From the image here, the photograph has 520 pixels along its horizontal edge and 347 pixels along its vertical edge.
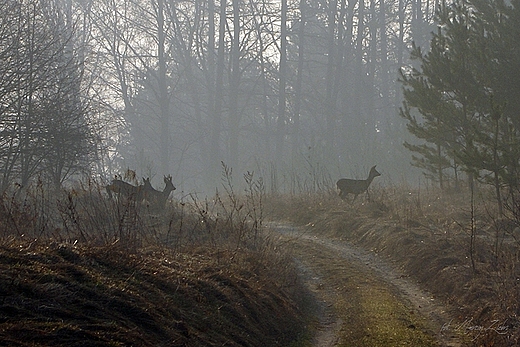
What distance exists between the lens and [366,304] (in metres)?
9.32

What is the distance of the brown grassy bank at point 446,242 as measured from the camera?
816cm

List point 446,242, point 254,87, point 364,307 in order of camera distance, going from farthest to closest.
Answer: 1. point 254,87
2. point 446,242
3. point 364,307

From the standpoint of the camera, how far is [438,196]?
19.5 metres

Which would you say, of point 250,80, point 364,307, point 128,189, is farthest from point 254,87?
point 364,307

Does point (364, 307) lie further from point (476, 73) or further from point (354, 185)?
point (354, 185)

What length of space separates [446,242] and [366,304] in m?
3.33

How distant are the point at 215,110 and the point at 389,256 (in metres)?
28.1

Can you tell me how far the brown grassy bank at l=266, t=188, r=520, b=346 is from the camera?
8165 millimetres

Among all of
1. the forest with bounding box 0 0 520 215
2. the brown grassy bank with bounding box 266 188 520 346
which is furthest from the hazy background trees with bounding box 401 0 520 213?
the brown grassy bank with bounding box 266 188 520 346

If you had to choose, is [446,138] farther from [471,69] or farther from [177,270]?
[177,270]

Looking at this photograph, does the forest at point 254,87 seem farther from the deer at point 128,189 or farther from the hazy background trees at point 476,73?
the deer at point 128,189

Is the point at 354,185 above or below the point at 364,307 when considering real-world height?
above

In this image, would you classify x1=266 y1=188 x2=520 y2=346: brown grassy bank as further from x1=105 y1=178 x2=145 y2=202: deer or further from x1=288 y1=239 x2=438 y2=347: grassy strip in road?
x1=105 y1=178 x2=145 y2=202: deer

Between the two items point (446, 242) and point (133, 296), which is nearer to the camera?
point (133, 296)
